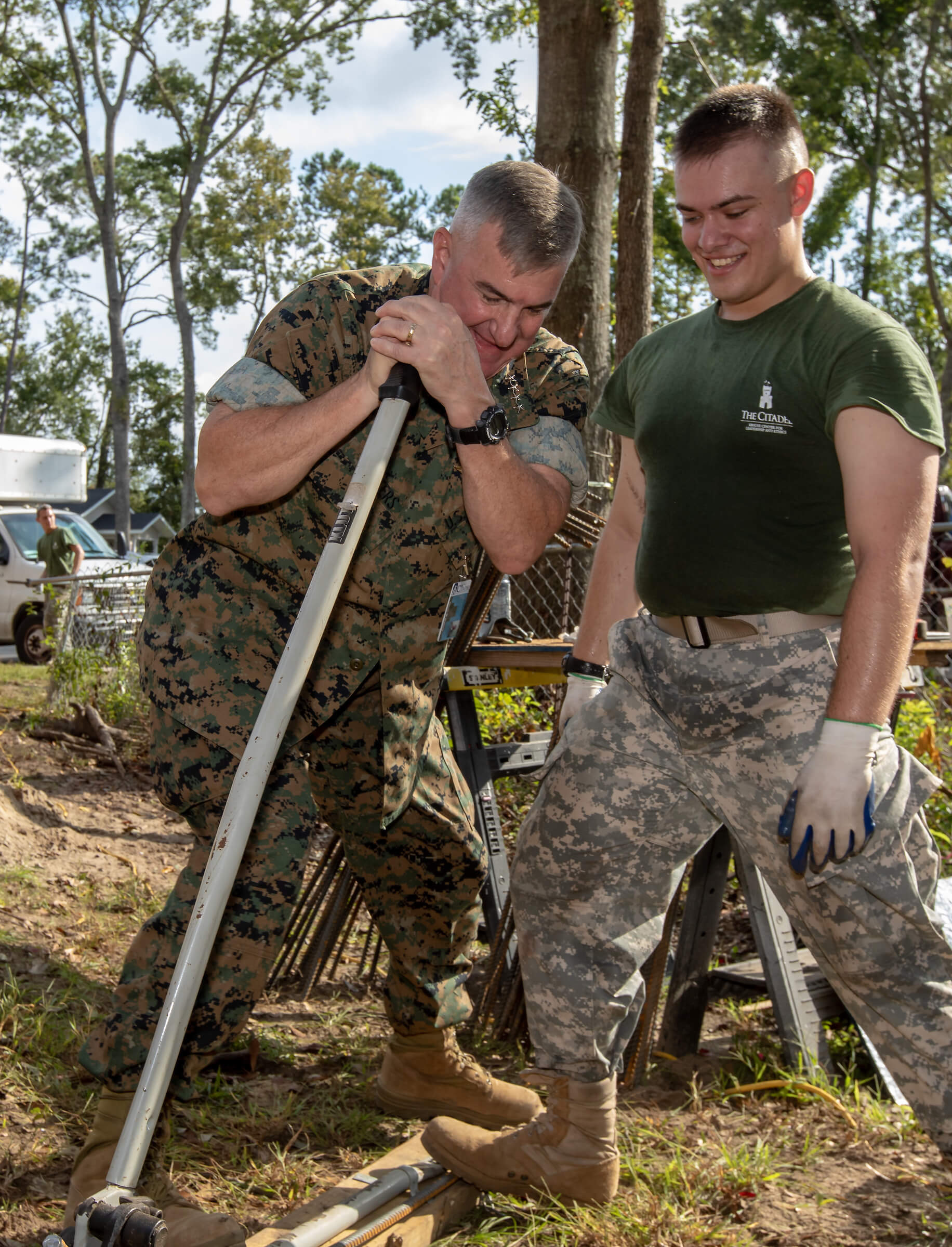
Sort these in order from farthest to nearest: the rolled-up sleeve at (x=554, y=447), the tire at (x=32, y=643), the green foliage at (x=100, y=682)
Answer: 1. the tire at (x=32, y=643)
2. the green foliage at (x=100, y=682)
3. the rolled-up sleeve at (x=554, y=447)

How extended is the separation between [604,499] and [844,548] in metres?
3.07

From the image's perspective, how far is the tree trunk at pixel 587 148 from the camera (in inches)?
257

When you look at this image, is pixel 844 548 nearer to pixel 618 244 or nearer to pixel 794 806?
pixel 794 806

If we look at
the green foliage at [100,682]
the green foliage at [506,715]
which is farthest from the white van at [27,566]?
the green foliage at [506,715]

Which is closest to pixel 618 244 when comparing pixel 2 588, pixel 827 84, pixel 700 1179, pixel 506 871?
pixel 506 871

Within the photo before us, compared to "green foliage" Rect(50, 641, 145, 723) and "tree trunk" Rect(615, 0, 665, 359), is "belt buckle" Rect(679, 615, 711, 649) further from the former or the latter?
"green foliage" Rect(50, 641, 145, 723)

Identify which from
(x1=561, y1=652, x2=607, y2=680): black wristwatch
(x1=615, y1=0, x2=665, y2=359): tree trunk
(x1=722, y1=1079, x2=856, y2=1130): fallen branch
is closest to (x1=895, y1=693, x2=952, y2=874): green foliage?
(x1=722, y1=1079, x2=856, y2=1130): fallen branch

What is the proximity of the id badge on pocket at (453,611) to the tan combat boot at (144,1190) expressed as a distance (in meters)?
1.20

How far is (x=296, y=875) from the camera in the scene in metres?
2.42

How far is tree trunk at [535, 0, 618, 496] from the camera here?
652cm

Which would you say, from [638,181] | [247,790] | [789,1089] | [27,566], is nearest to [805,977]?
[789,1089]

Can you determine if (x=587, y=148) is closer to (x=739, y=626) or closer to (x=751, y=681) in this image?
(x=739, y=626)

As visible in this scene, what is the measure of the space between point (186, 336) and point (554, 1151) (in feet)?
91.5

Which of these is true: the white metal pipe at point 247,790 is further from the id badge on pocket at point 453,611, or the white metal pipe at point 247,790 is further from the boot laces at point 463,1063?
the boot laces at point 463,1063
